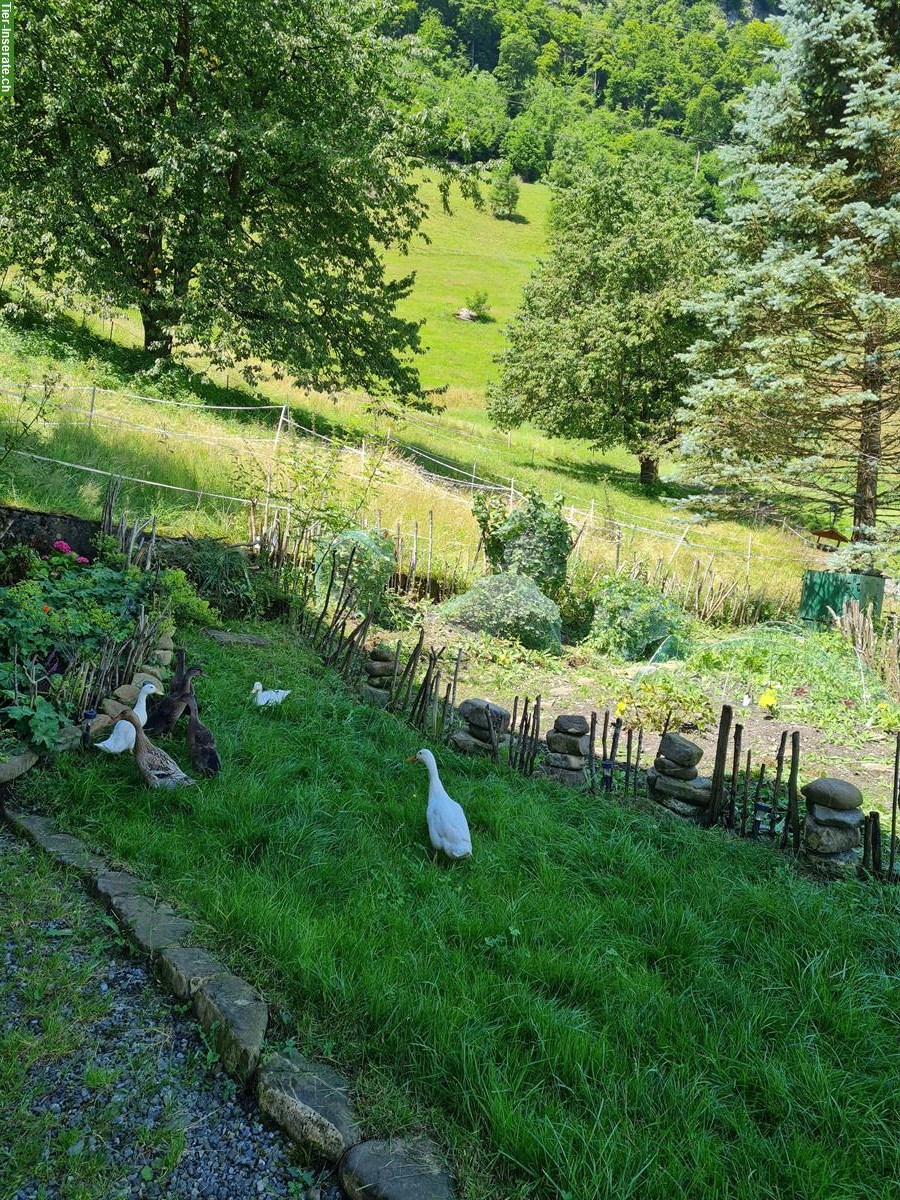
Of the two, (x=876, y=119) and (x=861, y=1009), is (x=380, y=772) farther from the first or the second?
(x=876, y=119)

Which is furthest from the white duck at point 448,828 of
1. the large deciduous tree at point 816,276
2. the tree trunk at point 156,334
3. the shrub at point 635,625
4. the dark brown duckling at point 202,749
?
the tree trunk at point 156,334

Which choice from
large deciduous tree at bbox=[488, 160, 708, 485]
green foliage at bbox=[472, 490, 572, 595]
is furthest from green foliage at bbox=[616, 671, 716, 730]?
large deciduous tree at bbox=[488, 160, 708, 485]

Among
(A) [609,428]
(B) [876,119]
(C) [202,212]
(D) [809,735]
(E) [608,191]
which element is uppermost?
(E) [608,191]

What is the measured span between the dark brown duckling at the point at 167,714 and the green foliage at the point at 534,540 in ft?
19.6

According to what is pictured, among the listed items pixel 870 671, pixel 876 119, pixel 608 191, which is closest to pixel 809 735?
pixel 870 671

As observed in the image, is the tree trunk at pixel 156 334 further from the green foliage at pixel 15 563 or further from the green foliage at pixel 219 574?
the green foliage at pixel 15 563

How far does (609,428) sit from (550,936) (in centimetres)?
2169

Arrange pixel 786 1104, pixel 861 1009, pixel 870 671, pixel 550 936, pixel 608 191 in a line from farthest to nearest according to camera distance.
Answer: pixel 608 191 → pixel 870 671 → pixel 550 936 → pixel 861 1009 → pixel 786 1104

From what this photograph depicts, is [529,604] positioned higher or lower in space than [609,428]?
lower

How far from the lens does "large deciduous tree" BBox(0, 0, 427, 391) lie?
14109 millimetres

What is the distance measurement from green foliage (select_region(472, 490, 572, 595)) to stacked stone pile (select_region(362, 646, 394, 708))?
399 centimetres

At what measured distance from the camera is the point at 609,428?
23.6 meters

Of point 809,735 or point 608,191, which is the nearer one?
point 809,735

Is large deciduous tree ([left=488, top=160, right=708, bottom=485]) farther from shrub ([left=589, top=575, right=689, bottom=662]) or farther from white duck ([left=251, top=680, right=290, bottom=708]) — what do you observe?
white duck ([left=251, top=680, right=290, bottom=708])
